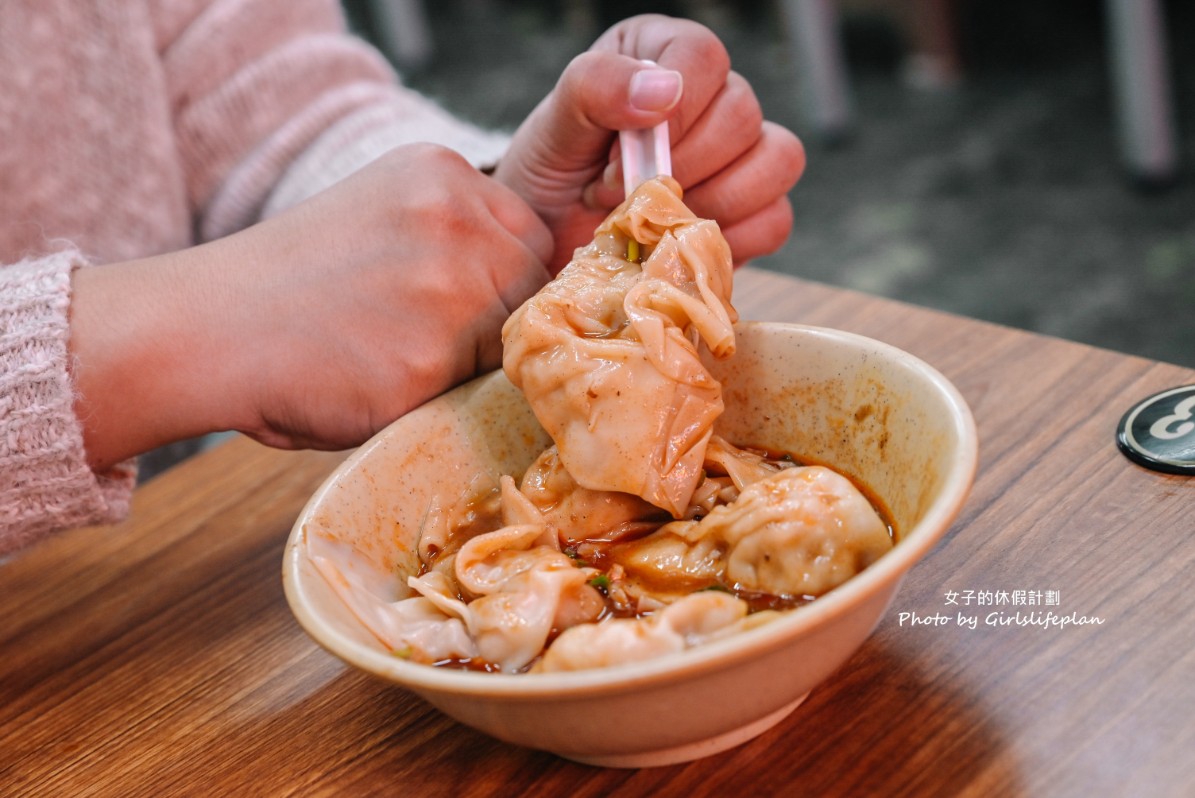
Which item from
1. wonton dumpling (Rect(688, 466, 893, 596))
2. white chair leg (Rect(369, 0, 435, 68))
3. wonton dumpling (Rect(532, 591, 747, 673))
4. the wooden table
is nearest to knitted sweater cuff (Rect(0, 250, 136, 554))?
the wooden table

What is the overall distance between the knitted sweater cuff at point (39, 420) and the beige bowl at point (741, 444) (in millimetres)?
316

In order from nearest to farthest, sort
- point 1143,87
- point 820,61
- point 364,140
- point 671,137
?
point 671,137
point 364,140
point 1143,87
point 820,61

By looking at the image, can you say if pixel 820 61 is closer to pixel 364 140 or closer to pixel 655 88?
pixel 364 140

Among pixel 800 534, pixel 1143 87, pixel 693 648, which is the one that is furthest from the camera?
pixel 1143 87

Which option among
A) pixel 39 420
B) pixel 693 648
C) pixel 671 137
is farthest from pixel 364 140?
pixel 693 648

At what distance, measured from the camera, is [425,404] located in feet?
4.18

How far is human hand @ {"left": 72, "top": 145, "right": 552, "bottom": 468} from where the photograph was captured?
4.13 ft

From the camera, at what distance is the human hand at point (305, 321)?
126 centimetres

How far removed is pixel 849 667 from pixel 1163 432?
1.58ft

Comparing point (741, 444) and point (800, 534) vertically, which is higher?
point (800, 534)

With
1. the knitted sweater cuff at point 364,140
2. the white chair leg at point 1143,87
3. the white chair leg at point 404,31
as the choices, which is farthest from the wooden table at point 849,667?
the white chair leg at point 404,31

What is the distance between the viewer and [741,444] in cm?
130

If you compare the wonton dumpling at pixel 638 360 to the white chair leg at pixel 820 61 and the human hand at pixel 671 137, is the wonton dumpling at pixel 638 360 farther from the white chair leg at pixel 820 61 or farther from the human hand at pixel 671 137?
the white chair leg at pixel 820 61

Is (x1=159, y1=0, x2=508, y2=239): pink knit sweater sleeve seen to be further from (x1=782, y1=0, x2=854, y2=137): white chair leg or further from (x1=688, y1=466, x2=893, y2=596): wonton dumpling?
(x1=782, y1=0, x2=854, y2=137): white chair leg
